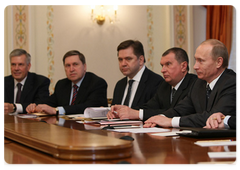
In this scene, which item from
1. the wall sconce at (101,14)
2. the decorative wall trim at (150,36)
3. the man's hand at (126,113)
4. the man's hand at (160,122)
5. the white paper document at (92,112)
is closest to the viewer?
the man's hand at (160,122)

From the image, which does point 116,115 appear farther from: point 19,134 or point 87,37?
point 87,37

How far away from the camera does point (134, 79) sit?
416 cm

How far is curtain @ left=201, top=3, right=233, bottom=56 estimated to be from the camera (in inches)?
231

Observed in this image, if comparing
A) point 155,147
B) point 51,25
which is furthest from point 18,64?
point 155,147

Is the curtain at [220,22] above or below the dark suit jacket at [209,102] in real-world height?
above

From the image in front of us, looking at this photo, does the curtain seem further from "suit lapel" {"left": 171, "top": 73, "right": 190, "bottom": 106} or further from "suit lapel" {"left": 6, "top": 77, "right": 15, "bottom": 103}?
"suit lapel" {"left": 6, "top": 77, "right": 15, "bottom": 103}

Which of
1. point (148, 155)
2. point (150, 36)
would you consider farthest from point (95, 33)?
point (148, 155)

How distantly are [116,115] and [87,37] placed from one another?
3.56 meters

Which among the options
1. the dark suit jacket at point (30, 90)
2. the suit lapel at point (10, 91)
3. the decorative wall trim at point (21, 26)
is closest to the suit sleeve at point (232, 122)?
the dark suit jacket at point (30, 90)

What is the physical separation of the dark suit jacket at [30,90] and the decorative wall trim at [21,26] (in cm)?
131

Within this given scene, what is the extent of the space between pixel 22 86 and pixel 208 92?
2.97 m

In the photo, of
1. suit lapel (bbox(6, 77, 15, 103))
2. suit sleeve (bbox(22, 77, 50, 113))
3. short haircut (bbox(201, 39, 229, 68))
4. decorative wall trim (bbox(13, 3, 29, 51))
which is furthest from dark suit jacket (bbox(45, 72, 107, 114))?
short haircut (bbox(201, 39, 229, 68))

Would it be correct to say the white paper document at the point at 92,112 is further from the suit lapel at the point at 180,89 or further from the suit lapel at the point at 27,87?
the suit lapel at the point at 27,87

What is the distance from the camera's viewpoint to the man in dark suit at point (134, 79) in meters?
3.92
